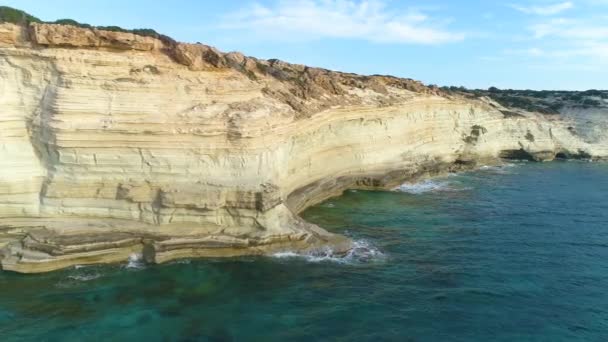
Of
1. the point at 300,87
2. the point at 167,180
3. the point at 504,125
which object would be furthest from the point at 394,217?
the point at 504,125

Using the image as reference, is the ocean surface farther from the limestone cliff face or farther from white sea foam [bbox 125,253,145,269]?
the limestone cliff face

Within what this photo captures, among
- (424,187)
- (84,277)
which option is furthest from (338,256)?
(424,187)

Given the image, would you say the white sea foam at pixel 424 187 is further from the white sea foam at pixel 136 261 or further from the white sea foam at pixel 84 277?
the white sea foam at pixel 84 277

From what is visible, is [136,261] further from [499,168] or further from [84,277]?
[499,168]

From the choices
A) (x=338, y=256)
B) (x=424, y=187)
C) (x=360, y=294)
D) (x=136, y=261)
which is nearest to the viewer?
(x=360, y=294)

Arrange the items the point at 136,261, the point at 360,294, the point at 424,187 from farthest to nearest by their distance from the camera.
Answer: the point at 424,187, the point at 136,261, the point at 360,294

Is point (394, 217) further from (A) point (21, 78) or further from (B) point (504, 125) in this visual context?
(B) point (504, 125)

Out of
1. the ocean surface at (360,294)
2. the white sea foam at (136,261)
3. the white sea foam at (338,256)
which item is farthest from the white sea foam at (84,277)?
the white sea foam at (338,256)

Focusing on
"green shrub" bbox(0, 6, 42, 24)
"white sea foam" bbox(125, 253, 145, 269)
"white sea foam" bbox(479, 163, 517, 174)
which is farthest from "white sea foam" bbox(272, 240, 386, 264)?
"white sea foam" bbox(479, 163, 517, 174)
